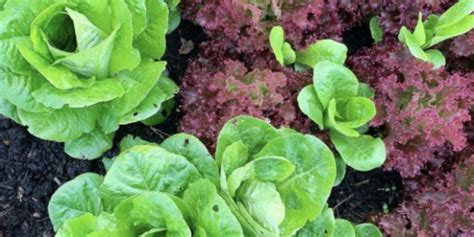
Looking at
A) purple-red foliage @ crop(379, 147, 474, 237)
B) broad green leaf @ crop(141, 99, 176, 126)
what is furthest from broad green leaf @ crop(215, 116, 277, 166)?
purple-red foliage @ crop(379, 147, 474, 237)

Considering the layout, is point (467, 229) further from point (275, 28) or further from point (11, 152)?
point (11, 152)

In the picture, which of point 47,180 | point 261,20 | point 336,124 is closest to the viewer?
point 336,124

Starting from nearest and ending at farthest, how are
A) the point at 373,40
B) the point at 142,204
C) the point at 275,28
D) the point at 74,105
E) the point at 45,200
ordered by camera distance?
1. the point at 142,204
2. the point at 74,105
3. the point at 275,28
4. the point at 45,200
5. the point at 373,40

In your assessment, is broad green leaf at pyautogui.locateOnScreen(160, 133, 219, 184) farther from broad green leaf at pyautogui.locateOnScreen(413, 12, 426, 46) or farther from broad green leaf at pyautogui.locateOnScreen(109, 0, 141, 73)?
broad green leaf at pyautogui.locateOnScreen(413, 12, 426, 46)

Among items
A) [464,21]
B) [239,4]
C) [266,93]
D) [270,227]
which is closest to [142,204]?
[270,227]

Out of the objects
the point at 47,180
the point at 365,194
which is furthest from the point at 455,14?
the point at 47,180

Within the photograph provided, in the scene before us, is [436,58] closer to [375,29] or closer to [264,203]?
[375,29]

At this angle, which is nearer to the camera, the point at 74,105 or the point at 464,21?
the point at 74,105
